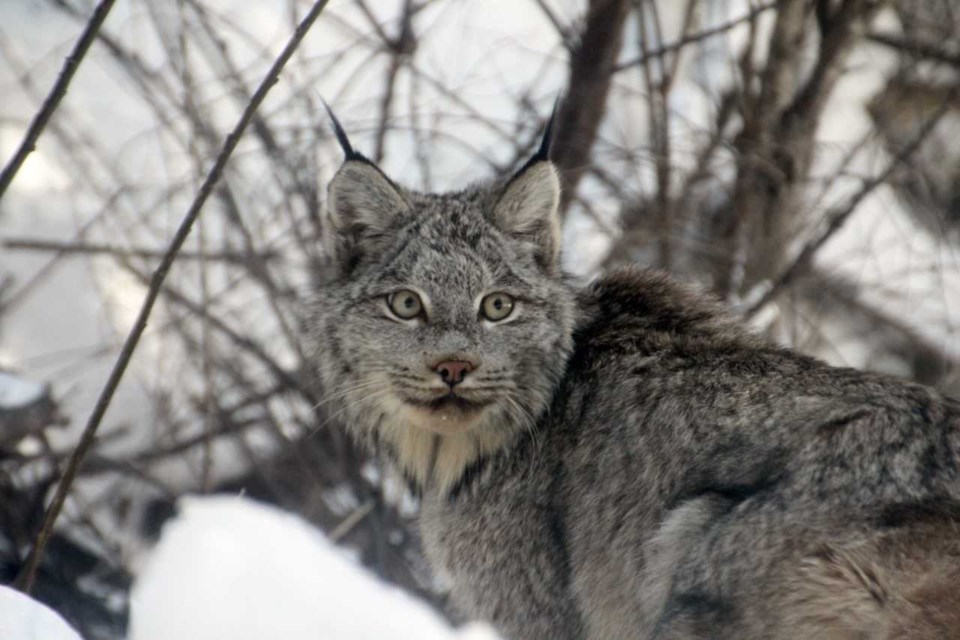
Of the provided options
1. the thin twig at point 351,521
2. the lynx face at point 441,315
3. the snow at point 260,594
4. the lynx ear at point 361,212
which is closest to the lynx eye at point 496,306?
the lynx face at point 441,315

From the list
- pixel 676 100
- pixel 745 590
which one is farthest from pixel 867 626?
pixel 676 100

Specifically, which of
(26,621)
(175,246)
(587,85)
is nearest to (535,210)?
(175,246)

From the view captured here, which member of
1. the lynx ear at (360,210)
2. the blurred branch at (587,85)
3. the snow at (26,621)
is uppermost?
the blurred branch at (587,85)

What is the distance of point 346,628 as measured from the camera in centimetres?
448

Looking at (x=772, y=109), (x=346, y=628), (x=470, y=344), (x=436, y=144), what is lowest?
(x=346, y=628)

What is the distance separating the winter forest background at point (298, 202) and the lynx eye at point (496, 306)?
5.97ft

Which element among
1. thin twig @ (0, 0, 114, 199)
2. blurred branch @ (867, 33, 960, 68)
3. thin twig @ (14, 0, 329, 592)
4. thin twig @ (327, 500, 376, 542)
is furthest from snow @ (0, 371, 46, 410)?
blurred branch @ (867, 33, 960, 68)

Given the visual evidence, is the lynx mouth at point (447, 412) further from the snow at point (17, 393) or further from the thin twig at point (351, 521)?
the snow at point (17, 393)

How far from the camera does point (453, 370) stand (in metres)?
4.20

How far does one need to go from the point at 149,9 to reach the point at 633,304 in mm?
3150

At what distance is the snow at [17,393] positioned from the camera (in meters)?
5.84

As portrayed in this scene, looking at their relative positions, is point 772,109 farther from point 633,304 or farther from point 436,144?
point 633,304

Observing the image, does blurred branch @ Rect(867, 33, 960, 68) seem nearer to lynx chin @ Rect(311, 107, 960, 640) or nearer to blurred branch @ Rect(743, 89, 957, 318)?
blurred branch @ Rect(743, 89, 957, 318)

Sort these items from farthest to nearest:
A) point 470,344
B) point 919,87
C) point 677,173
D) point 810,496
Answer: point 919,87
point 677,173
point 470,344
point 810,496
